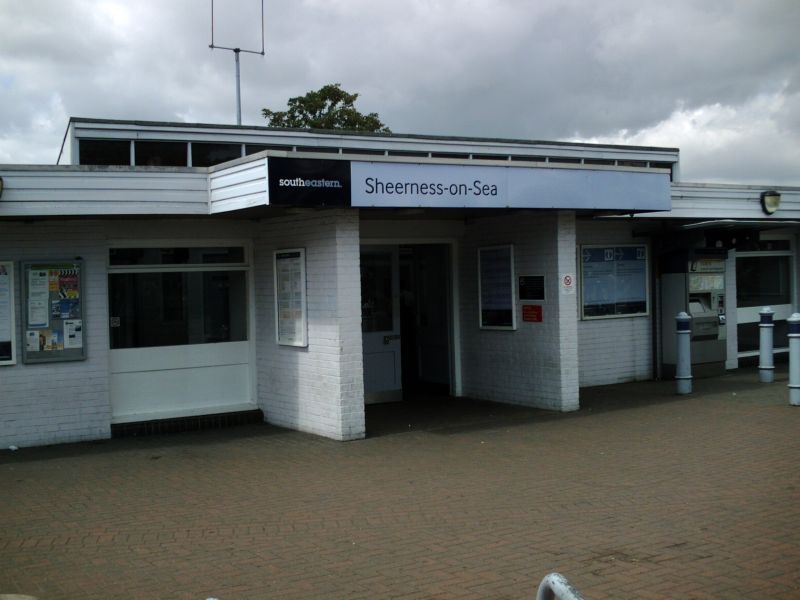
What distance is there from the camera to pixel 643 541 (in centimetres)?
629

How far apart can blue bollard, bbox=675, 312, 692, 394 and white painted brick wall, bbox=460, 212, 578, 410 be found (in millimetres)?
1998

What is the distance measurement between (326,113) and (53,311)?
82.2 feet

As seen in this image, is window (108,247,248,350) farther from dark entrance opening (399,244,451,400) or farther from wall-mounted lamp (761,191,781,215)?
wall-mounted lamp (761,191,781,215)

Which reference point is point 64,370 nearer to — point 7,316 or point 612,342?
point 7,316

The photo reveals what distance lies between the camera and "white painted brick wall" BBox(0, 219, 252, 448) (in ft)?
33.8

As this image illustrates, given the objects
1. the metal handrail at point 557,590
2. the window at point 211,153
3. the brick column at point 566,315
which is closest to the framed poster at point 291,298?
the brick column at point 566,315

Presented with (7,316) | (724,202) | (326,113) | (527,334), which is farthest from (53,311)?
(326,113)

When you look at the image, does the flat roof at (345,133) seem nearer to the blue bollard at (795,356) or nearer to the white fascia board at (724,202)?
the white fascia board at (724,202)

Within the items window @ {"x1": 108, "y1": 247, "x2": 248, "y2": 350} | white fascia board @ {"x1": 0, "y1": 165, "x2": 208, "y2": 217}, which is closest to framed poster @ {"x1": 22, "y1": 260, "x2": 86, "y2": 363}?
window @ {"x1": 108, "y1": 247, "x2": 248, "y2": 350}

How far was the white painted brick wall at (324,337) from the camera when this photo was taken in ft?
33.4

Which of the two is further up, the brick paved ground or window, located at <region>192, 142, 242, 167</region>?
window, located at <region>192, 142, 242, 167</region>

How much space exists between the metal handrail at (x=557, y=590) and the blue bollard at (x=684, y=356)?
10032 mm

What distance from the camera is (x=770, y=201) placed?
15.6 m

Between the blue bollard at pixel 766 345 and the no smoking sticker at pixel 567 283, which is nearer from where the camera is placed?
the no smoking sticker at pixel 567 283
